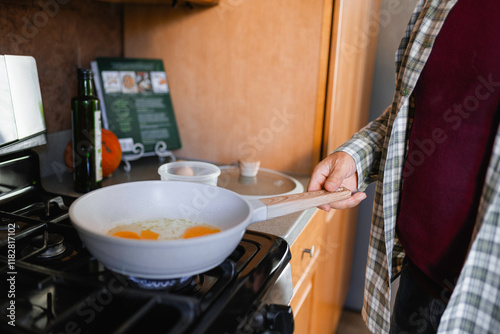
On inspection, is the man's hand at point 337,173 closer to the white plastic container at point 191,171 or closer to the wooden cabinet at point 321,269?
the wooden cabinet at point 321,269

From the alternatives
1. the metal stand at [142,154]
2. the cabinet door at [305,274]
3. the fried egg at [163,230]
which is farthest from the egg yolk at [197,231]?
the metal stand at [142,154]

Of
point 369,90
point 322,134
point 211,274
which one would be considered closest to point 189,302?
point 211,274

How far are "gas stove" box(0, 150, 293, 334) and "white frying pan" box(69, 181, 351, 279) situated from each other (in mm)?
39

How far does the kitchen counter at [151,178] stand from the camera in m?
0.93

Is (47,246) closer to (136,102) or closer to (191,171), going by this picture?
(191,171)

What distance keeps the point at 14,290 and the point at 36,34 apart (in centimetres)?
81

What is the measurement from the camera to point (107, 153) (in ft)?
4.06

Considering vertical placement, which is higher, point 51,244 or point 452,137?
point 452,137

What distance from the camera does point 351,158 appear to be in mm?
998

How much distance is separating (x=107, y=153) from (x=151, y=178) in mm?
148

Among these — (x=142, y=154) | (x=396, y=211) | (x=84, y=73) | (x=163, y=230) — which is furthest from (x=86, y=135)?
(x=396, y=211)

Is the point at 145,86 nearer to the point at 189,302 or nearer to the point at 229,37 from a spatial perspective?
the point at 229,37

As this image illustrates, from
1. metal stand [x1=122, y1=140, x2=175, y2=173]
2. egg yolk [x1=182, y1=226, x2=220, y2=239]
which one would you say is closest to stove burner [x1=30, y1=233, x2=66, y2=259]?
egg yolk [x1=182, y1=226, x2=220, y2=239]

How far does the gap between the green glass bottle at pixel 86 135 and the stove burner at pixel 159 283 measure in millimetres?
546
